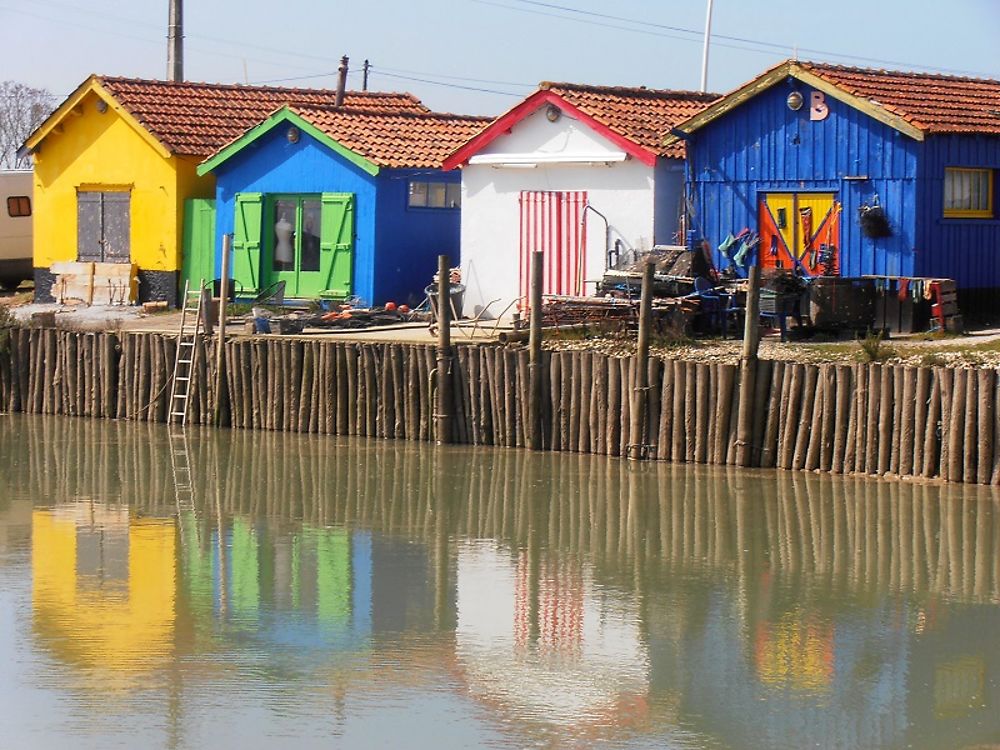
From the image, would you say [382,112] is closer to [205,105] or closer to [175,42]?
[205,105]

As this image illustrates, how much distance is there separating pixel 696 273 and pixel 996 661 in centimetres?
1170

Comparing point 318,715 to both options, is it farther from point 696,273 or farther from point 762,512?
point 696,273

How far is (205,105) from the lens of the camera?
31.6 metres

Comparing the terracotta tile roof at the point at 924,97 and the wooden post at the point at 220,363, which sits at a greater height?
the terracotta tile roof at the point at 924,97

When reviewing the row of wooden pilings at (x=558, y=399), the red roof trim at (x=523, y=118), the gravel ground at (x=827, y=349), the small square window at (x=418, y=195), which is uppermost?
the red roof trim at (x=523, y=118)

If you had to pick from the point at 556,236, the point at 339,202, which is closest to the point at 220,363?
the point at 556,236

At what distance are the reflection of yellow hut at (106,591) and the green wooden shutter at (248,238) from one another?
494 inches

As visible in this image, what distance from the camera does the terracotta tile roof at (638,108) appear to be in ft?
80.3

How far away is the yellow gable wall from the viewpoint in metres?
30.0

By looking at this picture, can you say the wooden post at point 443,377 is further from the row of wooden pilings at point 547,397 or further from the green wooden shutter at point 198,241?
the green wooden shutter at point 198,241

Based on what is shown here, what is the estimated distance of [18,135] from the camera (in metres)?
75.3

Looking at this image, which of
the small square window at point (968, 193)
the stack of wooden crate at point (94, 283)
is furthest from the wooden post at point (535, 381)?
the stack of wooden crate at point (94, 283)

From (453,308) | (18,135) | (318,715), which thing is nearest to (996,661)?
(318,715)

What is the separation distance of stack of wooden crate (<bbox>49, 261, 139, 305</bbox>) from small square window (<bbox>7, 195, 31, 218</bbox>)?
15.4 ft
